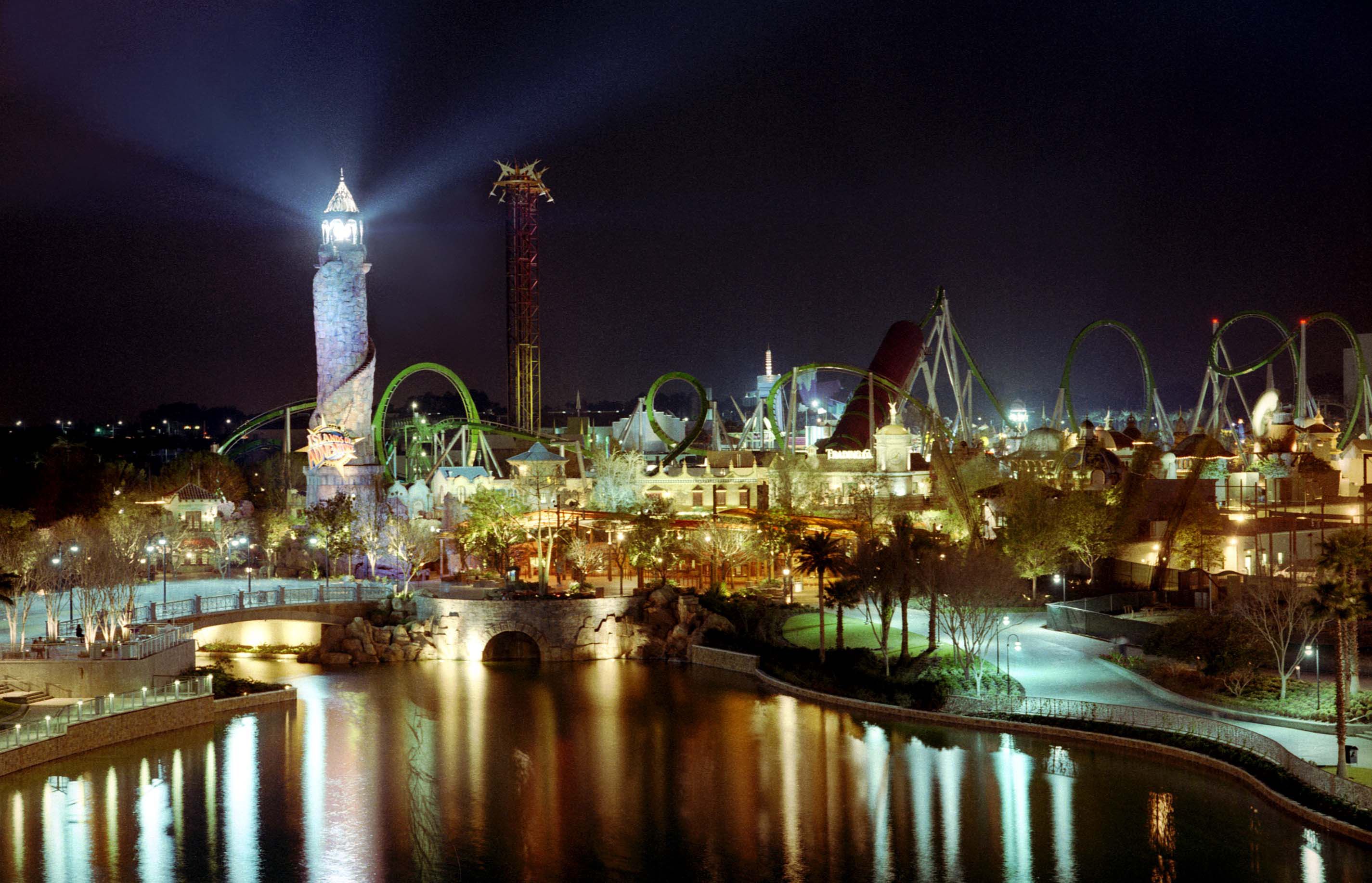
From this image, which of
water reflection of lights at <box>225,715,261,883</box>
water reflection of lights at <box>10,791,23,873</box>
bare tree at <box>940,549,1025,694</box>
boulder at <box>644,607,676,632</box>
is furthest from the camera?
boulder at <box>644,607,676,632</box>

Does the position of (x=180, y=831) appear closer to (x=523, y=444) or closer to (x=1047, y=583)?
(x=1047, y=583)

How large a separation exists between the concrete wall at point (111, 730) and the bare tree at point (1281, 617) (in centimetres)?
2820

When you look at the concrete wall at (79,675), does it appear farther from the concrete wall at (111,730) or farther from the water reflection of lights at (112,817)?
the water reflection of lights at (112,817)

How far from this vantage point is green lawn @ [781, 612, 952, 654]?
1608 inches

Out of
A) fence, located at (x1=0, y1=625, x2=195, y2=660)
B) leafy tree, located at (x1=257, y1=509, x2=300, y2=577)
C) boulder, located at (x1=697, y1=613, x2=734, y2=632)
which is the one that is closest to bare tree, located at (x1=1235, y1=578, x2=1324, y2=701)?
boulder, located at (x1=697, y1=613, x2=734, y2=632)

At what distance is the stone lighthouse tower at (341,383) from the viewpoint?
60.2 meters

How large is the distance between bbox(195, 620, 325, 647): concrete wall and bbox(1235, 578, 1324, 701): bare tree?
101ft

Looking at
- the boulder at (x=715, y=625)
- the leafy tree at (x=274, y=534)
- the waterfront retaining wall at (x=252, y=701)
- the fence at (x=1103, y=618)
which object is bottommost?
the waterfront retaining wall at (x=252, y=701)

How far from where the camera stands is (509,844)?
85.0 feet

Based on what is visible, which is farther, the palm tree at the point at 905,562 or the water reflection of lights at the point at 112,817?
the palm tree at the point at 905,562

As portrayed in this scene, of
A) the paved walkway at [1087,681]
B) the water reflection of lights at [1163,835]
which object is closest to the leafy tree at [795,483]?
the paved walkway at [1087,681]

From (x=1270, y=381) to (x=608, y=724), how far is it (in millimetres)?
63555

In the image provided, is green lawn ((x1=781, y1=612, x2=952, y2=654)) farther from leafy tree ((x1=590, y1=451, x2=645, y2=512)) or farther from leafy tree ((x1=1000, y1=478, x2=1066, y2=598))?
leafy tree ((x1=590, y1=451, x2=645, y2=512))

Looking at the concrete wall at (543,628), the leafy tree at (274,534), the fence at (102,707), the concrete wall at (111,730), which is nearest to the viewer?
the concrete wall at (111,730)
